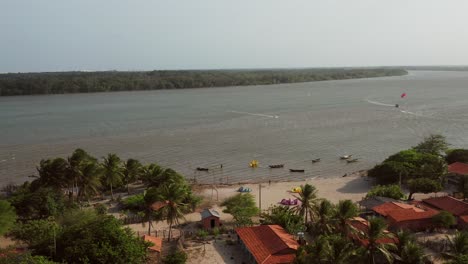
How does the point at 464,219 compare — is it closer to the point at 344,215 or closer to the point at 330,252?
the point at 344,215

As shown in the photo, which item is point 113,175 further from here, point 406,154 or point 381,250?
point 406,154

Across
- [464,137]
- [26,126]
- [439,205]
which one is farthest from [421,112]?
[26,126]

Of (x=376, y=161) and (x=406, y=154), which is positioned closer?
(x=406, y=154)

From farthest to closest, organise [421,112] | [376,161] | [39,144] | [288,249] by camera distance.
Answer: [421,112]
[39,144]
[376,161]
[288,249]

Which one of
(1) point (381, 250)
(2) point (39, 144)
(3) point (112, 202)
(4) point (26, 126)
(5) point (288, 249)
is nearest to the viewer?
(1) point (381, 250)

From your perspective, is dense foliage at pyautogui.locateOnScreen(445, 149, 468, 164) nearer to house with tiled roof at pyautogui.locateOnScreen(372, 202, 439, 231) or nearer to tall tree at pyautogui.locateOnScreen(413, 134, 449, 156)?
tall tree at pyautogui.locateOnScreen(413, 134, 449, 156)

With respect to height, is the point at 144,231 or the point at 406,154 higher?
the point at 406,154

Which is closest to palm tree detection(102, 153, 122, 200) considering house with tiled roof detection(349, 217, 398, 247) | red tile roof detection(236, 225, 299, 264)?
red tile roof detection(236, 225, 299, 264)

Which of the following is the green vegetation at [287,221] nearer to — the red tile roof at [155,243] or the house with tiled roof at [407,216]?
the house with tiled roof at [407,216]
